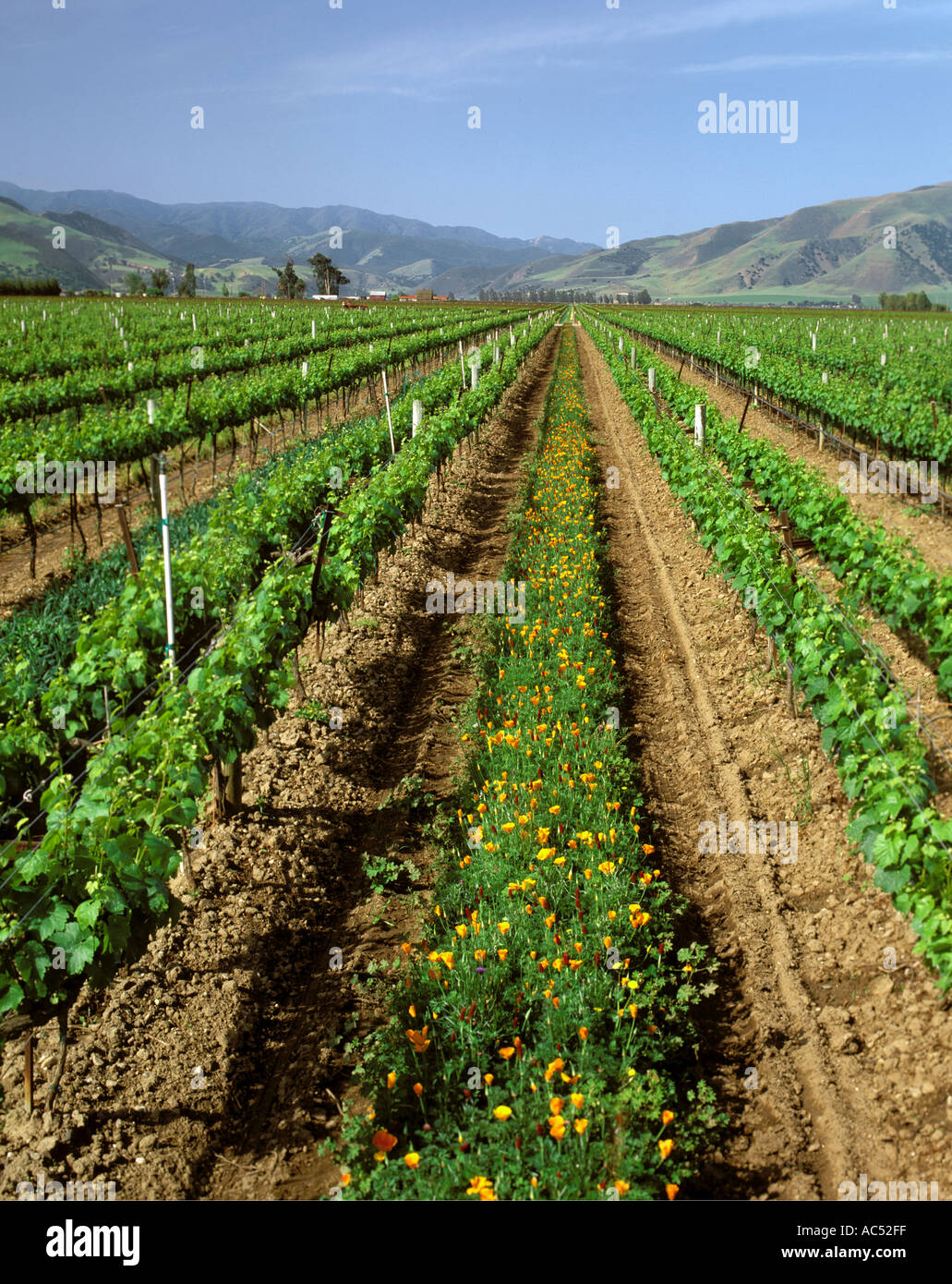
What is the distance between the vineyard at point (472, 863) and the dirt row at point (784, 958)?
0.02 m

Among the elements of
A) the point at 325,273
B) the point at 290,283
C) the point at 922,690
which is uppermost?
the point at 325,273

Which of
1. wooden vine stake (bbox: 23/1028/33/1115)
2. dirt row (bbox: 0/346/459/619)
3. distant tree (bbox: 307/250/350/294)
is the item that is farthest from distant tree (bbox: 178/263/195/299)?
wooden vine stake (bbox: 23/1028/33/1115)

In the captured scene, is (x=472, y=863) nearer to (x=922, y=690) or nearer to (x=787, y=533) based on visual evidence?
(x=922, y=690)

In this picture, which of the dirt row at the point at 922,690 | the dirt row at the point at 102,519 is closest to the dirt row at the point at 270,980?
the dirt row at the point at 102,519

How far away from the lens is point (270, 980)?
4.94m

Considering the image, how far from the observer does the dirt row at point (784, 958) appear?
3820 millimetres

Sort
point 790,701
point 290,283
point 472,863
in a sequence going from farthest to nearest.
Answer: point 290,283 → point 790,701 → point 472,863

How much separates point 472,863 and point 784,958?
6.39 ft

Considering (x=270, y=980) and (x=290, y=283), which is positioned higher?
(x=290, y=283)

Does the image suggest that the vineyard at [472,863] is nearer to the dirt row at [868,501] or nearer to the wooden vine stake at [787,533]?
the wooden vine stake at [787,533]

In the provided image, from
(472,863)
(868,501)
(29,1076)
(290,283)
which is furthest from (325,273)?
(29,1076)

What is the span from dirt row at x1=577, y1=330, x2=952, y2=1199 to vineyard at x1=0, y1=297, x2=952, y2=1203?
22 mm
